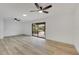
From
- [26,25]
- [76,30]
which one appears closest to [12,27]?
[26,25]

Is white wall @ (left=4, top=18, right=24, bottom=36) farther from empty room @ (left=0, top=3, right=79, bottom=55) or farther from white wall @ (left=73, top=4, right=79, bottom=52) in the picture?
white wall @ (left=73, top=4, right=79, bottom=52)

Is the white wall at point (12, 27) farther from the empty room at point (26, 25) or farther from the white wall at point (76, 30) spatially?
the white wall at point (76, 30)

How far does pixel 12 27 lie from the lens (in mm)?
1860

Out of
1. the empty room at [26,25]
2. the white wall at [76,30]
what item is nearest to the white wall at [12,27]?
the empty room at [26,25]

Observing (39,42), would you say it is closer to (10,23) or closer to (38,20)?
(38,20)

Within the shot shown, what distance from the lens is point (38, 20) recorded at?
6.54 feet

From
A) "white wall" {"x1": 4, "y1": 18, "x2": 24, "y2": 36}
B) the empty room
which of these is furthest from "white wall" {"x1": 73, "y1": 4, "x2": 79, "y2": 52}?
"white wall" {"x1": 4, "y1": 18, "x2": 24, "y2": 36}

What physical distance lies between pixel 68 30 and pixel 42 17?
65 centimetres

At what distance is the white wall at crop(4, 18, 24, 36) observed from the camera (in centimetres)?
Answer: 176

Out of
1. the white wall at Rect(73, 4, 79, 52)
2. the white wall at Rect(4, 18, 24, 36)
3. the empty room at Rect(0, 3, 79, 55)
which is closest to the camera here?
the empty room at Rect(0, 3, 79, 55)

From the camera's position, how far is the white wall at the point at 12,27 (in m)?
1.76

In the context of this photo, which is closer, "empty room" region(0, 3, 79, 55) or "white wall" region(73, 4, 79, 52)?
"empty room" region(0, 3, 79, 55)

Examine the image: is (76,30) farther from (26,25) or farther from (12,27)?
(12,27)

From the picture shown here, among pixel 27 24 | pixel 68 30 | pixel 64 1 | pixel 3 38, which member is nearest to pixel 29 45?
pixel 27 24
